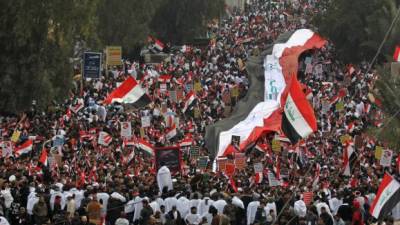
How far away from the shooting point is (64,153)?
32.8 meters

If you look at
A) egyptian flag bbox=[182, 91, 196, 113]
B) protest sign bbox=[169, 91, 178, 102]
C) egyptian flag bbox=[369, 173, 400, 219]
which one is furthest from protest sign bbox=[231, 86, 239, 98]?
egyptian flag bbox=[369, 173, 400, 219]

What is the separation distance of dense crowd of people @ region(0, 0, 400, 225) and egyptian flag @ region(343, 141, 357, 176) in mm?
114

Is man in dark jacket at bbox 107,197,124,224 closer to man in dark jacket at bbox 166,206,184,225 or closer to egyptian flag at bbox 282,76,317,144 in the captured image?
man in dark jacket at bbox 166,206,184,225

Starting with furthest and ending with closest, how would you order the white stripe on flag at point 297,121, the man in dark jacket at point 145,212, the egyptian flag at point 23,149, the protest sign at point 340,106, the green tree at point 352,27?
the green tree at point 352,27 → the protest sign at point 340,106 → the egyptian flag at point 23,149 → the white stripe on flag at point 297,121 → the man in dark jacket at point 145,212

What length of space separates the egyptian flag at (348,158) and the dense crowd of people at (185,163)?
11cm

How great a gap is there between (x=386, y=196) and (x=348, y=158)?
7841 millimetres

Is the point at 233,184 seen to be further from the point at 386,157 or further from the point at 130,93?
the point at 130,93

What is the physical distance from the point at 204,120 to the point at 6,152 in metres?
11.8

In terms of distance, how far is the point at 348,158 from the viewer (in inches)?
1222

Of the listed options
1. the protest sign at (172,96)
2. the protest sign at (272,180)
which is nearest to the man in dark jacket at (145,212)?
the protest sign at (272,180)

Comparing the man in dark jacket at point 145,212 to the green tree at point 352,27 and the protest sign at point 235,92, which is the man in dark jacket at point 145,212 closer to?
the protest sign at point 235,92

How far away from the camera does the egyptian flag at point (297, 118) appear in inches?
1007

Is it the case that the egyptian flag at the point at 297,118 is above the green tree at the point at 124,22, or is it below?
below

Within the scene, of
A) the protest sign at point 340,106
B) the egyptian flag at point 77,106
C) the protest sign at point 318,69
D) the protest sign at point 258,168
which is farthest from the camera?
the protest sign at point 318,69
